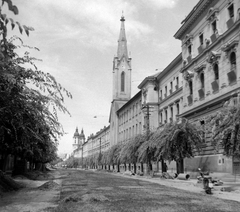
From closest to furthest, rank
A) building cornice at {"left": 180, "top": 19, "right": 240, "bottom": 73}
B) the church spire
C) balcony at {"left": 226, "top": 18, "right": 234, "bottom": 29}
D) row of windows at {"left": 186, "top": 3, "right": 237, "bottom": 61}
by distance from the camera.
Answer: building cornice at {"left": 180, "top": 19, "right": 240, "bottom": 73} < balcony at {"left": 226, "top": 18, "right": 234, "bottom": 29} < row of windows at {"left": 186, "top": 3, "right": 237, "bottom": 61} < the church spire

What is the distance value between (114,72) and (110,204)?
9570 centimetres

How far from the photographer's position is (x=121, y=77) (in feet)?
342

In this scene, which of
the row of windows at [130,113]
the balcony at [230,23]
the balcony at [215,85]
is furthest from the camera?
the row of windows at [130,113]

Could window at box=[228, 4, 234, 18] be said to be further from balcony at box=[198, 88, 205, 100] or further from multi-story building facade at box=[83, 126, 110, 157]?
multi-story building facade at box=[83, 126, 110, 157]

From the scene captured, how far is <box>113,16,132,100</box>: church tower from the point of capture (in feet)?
331

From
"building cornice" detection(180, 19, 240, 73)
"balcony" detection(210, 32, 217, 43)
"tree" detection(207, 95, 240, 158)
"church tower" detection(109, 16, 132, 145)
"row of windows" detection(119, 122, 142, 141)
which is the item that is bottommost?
"tree" detection(207, 95, 240, 158)

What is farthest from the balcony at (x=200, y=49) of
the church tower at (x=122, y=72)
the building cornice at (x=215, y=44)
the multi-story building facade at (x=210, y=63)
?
the church tower at (x=122, y=72)

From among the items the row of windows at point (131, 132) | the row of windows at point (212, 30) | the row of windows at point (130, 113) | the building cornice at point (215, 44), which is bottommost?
the row of windows at point (131, 132)

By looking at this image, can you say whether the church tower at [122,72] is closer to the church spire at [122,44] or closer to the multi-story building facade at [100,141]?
the church spire at [122,44]

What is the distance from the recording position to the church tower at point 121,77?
324ft

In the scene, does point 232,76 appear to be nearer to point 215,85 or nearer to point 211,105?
point 215,85

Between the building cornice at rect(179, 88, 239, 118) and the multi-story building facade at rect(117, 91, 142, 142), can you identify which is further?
the multi-story building facade at rect(117, 91, 142, 142)

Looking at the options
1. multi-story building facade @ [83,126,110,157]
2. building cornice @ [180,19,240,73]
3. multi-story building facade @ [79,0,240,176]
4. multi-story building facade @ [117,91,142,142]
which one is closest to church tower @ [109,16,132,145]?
multi-story building facade @ [117,91,142,142]

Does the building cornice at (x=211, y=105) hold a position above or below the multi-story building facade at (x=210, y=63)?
below
